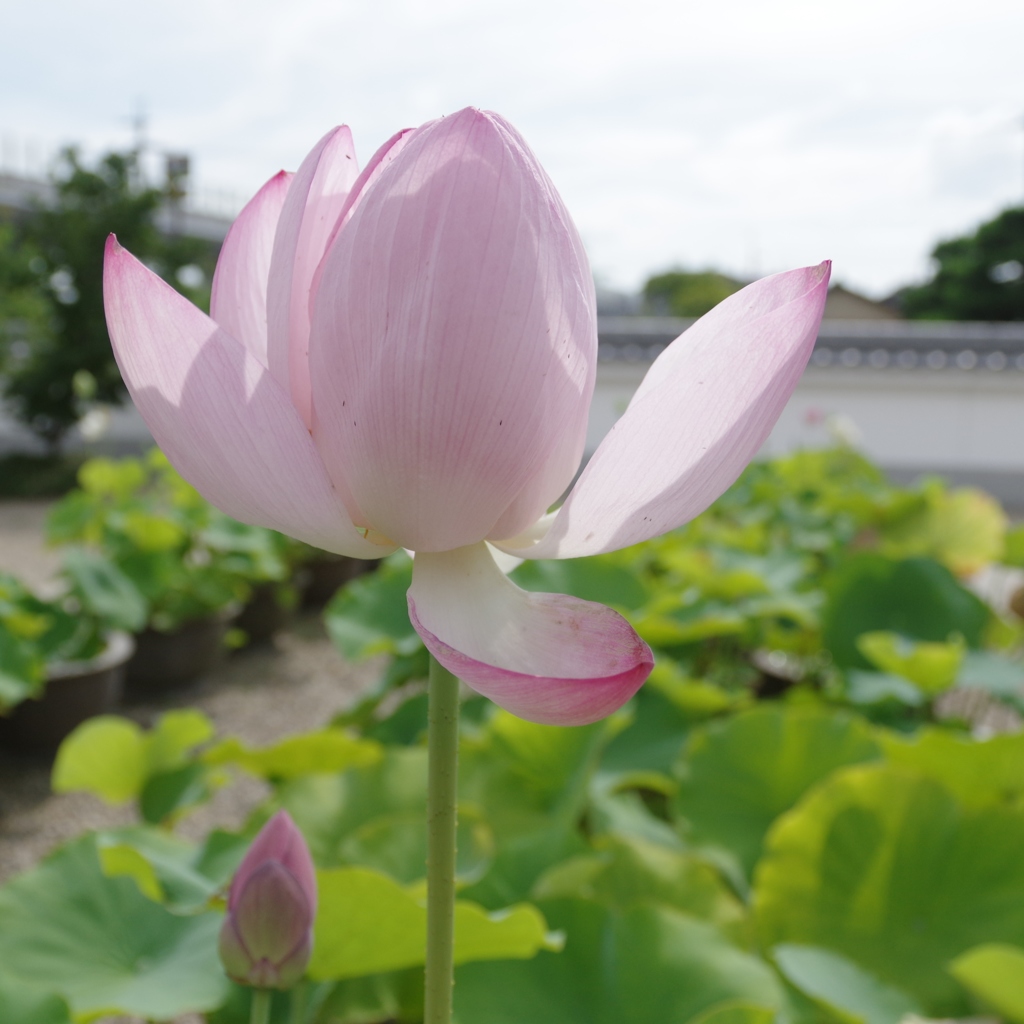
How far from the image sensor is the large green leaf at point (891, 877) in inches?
22.5

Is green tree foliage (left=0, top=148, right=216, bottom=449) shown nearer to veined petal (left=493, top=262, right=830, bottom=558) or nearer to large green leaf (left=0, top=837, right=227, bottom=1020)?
large green leaf (left=0, top=837, right=227, bottom=1020)

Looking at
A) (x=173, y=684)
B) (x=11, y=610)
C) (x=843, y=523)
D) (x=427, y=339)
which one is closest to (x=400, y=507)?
(x=427, y=339)

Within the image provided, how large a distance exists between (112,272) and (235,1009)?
383mm

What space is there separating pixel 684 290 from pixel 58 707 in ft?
57.6

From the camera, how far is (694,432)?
0.65ft

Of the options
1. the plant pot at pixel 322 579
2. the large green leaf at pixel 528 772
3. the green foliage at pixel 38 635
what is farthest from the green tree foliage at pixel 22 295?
the large green leaf at pixel 528 772

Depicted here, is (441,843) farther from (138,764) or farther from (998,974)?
(138,764)

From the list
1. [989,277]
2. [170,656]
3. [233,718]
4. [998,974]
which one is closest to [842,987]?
[998,974]

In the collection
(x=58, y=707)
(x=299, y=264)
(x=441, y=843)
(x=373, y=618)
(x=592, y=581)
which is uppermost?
(x=299, y=264)

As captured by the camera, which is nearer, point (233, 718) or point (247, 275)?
point (247, 275)

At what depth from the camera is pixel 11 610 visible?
172 centimetres

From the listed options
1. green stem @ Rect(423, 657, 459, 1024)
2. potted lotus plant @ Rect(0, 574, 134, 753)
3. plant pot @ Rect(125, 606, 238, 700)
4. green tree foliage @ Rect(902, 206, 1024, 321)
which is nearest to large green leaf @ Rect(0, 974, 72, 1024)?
green stem @ Rect(423, 657, 459, 1024)

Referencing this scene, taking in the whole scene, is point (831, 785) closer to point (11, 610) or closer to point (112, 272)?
point (112, 272)

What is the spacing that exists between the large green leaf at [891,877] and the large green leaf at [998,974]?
93 millimetres
